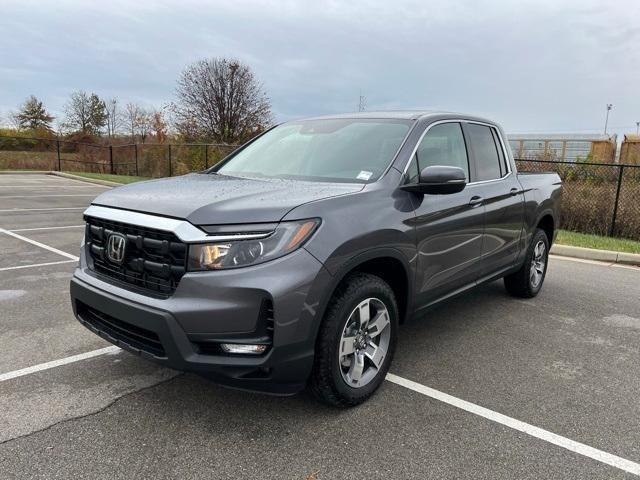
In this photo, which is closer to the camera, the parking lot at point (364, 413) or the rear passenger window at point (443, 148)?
the parking lot at point (364, 413)

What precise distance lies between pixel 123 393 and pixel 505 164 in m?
3.87

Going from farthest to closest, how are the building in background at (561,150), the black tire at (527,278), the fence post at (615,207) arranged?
the building in background at (561,150) < the fence post at (615,207) < the black tire at (527,278)

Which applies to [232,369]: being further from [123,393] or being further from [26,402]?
[26,402]

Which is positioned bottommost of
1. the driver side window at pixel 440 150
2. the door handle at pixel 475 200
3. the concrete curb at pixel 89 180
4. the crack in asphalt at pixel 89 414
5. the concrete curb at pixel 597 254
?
the crack in asphalt at pixel 89 414

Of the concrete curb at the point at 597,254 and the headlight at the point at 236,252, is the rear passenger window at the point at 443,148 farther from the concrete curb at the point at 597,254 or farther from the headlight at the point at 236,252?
the concrete curb at the point at 597,254

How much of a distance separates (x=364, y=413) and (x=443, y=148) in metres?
2.09

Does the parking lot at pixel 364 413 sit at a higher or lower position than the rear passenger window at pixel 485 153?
lower

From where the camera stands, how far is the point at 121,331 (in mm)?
2855

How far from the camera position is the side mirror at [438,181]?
3207 mm

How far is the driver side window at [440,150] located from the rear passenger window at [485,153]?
0.19 m

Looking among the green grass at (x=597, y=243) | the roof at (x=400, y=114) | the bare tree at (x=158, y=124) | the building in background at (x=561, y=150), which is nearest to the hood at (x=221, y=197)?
the roof at (x=400, y=114)

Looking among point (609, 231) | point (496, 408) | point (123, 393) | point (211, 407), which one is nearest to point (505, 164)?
point (496, 408)

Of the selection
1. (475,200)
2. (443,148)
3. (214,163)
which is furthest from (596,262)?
(214,163)

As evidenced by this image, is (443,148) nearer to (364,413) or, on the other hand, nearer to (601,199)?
(364,413)
